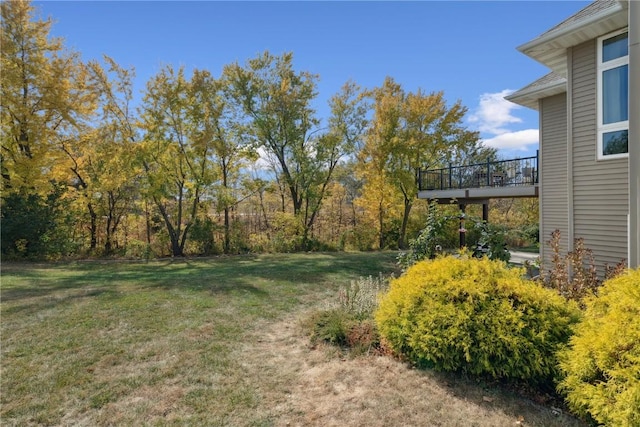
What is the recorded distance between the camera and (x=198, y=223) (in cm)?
1303

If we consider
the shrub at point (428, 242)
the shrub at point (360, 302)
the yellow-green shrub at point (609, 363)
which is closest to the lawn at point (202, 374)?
the yellow-green shrub at point (609, 363)

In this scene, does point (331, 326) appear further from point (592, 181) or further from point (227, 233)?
point (227, 233)

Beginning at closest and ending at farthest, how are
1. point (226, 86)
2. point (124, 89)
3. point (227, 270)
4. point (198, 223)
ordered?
point (227, 270) < point (124, 89) < point (198, 223) < point (226, 86)

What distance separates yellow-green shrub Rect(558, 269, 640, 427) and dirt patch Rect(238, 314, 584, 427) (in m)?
0.29

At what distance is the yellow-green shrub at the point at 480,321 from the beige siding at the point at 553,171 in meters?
4.58

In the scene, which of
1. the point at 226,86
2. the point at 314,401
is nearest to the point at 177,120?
the point at 226,86

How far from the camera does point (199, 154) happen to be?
1274 centimetres

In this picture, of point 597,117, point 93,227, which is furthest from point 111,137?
point 597,117

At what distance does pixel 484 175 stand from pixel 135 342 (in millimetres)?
11714

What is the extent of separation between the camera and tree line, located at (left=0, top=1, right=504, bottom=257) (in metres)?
10.5

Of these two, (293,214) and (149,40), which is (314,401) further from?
(293,214)

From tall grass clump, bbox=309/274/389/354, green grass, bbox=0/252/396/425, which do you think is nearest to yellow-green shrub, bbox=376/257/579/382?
tall grass clump, bbox=309/274/389/354

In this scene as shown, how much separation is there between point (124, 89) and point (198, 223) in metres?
5.40

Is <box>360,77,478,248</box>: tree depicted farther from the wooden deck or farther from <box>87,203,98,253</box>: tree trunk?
<box>87,203,98,253</box>: tree trunk
